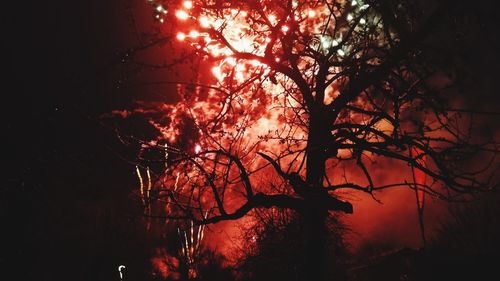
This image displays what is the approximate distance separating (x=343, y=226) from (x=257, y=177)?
7.62 m

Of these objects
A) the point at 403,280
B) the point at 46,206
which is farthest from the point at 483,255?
the point at 46,206

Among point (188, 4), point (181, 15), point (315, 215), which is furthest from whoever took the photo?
point (188, 4)

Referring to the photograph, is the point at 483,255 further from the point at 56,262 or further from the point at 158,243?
the point at 56,262

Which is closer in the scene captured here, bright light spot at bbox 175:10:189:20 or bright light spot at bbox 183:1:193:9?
bright light spot at bbox 175:10:189:20

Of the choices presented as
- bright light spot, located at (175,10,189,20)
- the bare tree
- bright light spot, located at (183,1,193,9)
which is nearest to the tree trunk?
the bare tree

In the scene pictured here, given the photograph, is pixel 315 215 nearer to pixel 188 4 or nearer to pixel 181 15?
pixel 181 15

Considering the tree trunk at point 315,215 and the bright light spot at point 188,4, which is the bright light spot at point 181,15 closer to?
the bright light spot at point 188,4

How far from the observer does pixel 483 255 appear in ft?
58.6

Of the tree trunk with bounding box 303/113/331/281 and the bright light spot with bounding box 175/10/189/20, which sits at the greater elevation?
the bright light spot with bounding box 175/10/189/20

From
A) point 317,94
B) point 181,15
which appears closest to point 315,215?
point 317,94

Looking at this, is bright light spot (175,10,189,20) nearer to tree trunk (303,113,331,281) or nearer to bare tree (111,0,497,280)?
bare tree (111,0,497,280)

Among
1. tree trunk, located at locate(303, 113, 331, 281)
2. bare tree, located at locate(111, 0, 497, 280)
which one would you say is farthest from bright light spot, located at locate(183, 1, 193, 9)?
tree trunk, located at locate(303, 113, 331, 281)

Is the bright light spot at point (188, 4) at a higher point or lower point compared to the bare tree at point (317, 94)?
higher

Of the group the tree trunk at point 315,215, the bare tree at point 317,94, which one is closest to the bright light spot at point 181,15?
the bare tree at point 317,94
